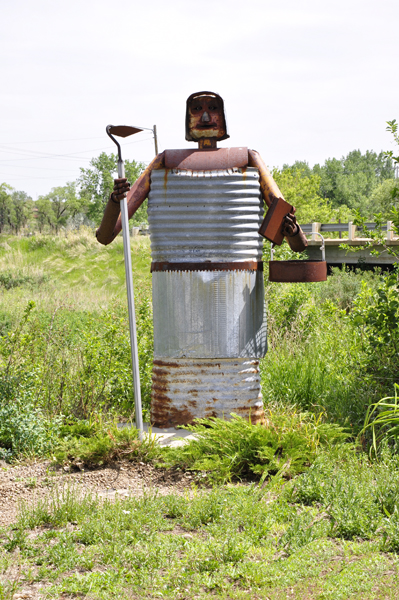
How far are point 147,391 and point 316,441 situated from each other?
192 centimetres

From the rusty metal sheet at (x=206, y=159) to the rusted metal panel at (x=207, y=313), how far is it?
784mm

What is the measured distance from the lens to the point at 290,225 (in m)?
4.48

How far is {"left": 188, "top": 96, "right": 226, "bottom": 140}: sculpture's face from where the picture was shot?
15.2ft

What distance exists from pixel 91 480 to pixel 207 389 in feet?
3.75

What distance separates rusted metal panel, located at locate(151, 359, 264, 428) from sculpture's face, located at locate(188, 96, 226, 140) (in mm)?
1749

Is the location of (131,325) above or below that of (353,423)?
above

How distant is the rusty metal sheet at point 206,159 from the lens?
4480 mm

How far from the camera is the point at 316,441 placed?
3.82 meters

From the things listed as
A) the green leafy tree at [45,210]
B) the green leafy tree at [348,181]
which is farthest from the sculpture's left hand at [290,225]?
the green leafy tree at [348,181]

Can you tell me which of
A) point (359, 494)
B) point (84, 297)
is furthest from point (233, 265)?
point (84, 297)

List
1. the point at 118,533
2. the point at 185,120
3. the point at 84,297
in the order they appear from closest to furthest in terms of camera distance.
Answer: the point at 118,533, the point at 185,120, the point at 84,297

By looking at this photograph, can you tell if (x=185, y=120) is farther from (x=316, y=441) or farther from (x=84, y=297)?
(x=84, y=297)

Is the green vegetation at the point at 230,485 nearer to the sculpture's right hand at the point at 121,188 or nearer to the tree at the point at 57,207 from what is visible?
the sculpture's right hand at the point at 121,188

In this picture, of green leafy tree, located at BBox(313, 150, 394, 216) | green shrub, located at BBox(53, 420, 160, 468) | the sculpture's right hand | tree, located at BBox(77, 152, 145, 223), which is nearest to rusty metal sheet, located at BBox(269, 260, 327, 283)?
the sculpture's right hand
